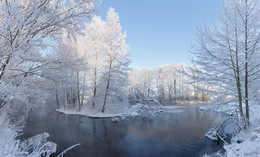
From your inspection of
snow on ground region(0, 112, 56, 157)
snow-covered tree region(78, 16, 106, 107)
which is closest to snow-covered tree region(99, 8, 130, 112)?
snow-covered tree region(78, 16, 106, 107)

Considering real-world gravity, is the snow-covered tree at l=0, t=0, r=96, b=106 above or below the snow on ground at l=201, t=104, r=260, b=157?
above

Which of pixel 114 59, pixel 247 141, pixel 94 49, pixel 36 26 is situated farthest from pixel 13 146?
pixel 94 49

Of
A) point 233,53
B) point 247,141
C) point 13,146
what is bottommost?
point 247,141

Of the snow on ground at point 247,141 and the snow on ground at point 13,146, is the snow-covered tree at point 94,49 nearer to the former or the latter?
the snow on ground at point 13,146

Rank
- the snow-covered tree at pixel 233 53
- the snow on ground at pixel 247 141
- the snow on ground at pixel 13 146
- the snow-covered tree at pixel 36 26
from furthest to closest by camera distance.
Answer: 1. the snow-covered tree at pixel 233 53
2. the snow-covered tree at pixel 36 26
3. the snow on ground at pixel 247 141
4. the snow on ground at pixel 13 146

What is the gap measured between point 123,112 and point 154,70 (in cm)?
3088

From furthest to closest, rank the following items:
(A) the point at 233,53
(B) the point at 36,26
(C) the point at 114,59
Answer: (C) the point at 114,59, (A) the point at 233,53, (B) the point at 36,26

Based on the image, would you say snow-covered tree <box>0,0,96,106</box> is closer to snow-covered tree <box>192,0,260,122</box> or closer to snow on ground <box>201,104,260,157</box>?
snow-covered tree <box>192,0,260,122</box>

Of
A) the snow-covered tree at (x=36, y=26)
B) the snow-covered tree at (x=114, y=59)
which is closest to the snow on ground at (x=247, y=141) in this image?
the snow-covered tree at (x=36, y=26)

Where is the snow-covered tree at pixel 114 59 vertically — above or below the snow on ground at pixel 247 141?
above

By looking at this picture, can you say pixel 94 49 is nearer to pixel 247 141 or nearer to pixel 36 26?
pixel 36 26

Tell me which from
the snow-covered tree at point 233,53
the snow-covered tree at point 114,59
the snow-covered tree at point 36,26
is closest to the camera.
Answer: the snow-covered tree at point 36,26

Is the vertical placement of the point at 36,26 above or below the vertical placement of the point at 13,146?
above

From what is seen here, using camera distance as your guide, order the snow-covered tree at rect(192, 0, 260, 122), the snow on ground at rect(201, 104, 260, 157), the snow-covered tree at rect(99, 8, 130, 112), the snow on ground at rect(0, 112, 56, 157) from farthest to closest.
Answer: the snow-covered tree at rect(99, 8, 130, 112) < the snow-covered tree at rect(192, 0, 260, 122) < the snow on ground at rect(201, 104, 260, 157) < the snow on ground at rect(0, 112, 56, 157)
